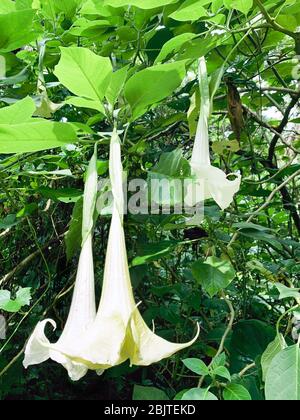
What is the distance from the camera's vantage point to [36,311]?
1.28 meters

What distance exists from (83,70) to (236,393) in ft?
1.47

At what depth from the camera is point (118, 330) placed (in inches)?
16.5

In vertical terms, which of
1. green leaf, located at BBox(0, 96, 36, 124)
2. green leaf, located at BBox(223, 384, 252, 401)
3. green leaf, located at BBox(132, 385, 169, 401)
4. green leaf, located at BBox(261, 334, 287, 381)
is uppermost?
green leaf, located at BBox(0, 96, 36, 124)

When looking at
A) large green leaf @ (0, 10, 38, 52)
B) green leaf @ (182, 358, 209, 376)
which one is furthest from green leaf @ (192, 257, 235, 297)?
large green leaf @ (0, 10, 38, 52)

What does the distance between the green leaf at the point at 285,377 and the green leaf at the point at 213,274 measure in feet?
0.59

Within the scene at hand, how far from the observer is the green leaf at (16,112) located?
21.5 inches

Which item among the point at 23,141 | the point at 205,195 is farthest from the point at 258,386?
the point at 23,141

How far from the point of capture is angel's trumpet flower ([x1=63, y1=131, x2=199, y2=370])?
404 mm

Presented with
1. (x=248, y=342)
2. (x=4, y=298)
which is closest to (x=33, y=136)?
(x=4, y=298)

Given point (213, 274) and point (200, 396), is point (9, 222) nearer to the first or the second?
point (213, 274)

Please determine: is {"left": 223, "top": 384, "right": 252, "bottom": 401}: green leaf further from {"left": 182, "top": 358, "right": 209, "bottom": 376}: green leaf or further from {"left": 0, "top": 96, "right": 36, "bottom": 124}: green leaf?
{"left": 0, "top": 96, "right": 36, "bottom": 124}: green leaf

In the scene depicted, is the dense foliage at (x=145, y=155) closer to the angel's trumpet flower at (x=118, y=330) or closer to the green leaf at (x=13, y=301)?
the green leaf at (x=13, y=301)

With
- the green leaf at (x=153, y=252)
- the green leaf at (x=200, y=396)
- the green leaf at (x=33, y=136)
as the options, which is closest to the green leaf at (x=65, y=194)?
the green leaf at (x=153, y=252)
